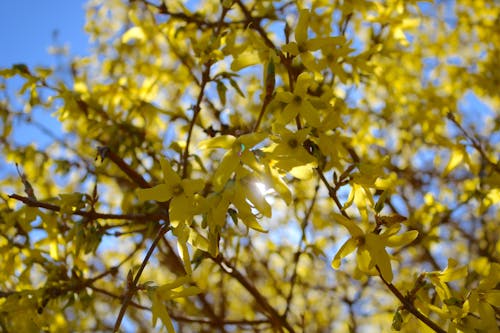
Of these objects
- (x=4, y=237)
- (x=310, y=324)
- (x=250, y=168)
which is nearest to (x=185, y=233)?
(x=250, y=168)

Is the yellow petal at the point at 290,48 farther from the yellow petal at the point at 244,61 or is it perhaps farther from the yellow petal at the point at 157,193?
the yellow petal at the point at 157,193

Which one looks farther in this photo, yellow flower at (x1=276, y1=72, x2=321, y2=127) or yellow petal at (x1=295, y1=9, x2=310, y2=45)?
yellow petal at (x1=295, y1=9, x2=310, y2=45)

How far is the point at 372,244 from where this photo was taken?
1.35 m

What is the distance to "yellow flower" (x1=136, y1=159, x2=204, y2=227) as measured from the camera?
4.40 ft

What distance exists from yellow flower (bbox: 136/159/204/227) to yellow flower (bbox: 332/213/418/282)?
1.33 ft

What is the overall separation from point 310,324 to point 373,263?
8.14 feet

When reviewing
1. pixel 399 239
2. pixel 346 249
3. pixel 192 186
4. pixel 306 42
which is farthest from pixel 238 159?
pixel 306 42

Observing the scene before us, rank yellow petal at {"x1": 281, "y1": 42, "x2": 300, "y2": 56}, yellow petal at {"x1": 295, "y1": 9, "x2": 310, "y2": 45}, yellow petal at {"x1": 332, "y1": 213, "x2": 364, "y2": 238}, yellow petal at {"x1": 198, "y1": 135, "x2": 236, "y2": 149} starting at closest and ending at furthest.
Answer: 1. yellow petal at {"x1": 332, "y1": 213, "x2": 364, "y2": 238}
2. yellow petal at {"x1": 198, "y1": 135, "x2": 236, "y2": 149}
3. yellow petal at {"x1": 281, "y1": 42, "x2": 300, "y2": 56}
4. yellow petal at {"x1": 295, "y1": 9, "x2": 310, "y2": 45}

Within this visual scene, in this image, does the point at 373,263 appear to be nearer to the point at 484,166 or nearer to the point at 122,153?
the point at 122,153

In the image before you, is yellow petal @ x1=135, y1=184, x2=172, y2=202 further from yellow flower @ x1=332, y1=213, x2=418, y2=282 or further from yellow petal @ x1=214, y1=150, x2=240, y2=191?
yellow flower @ x1=332, y1=213, x2=418, y2=282

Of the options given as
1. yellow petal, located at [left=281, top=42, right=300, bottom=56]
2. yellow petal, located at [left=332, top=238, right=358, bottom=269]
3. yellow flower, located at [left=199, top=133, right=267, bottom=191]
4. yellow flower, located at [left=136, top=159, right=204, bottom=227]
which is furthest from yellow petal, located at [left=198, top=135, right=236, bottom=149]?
yellow petal, located at [left=332, top=238, right=358, bottom=269]

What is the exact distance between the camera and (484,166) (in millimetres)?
2672

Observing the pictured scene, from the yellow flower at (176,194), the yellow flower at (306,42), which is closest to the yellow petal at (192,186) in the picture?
the yellow flower at (176,194)

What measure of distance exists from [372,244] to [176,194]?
1.92 ft
